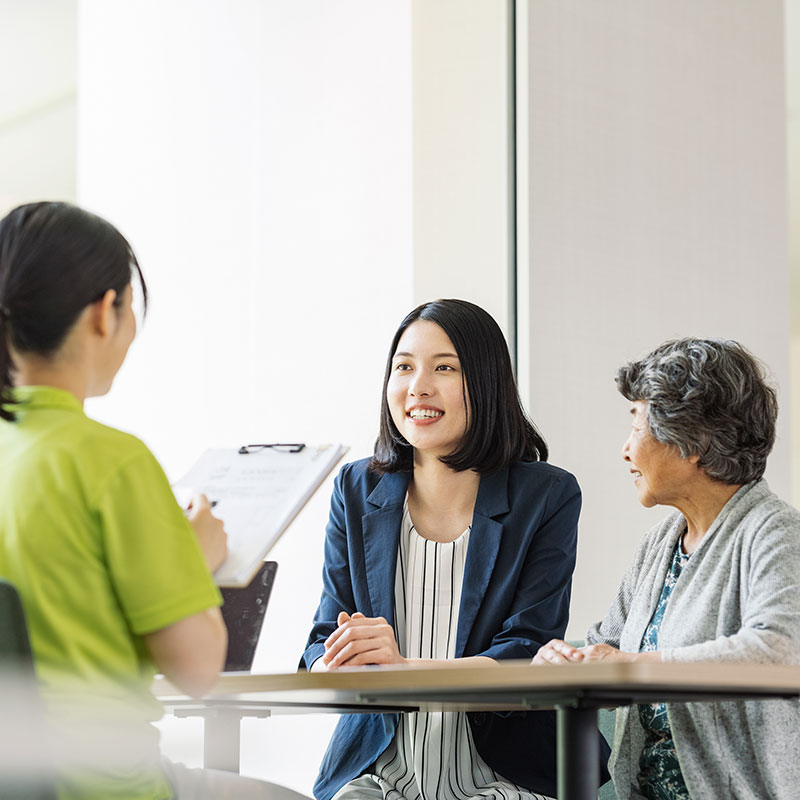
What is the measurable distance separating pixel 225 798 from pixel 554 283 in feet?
7.51

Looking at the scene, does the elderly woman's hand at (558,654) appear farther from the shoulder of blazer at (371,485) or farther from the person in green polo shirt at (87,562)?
the person in green polo shirt at (87,562)

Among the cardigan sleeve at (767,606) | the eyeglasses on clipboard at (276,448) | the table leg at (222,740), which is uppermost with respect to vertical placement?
the eyeglasses on clipboard at (276,448)

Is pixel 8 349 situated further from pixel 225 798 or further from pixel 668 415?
pixel 668 415

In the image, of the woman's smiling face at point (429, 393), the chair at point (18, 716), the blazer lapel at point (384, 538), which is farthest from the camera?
the woman's smiling face at point (429, 393)

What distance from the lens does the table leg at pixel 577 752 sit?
4.50 ft

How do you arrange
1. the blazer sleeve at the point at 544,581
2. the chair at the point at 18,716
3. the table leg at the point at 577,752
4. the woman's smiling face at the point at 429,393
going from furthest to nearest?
the woman's smiling face at the point at 429,393 → the blazer sleeve at the point at 544,581 → the table leg at the point at 577,752 → the chair at the point at 18,716

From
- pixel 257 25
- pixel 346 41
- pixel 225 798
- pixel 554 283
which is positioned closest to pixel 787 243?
pixel 554 283

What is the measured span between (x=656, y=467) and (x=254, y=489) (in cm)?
89

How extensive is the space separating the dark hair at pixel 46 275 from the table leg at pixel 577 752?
705 millimetres

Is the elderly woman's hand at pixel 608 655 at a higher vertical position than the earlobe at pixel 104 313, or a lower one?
lower

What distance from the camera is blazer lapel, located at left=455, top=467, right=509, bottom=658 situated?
84.0 inches

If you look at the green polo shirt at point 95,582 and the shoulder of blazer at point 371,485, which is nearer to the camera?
the green polo shirt at point 95,582

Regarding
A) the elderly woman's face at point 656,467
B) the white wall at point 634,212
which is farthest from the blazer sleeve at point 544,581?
the white wall at point 634,212

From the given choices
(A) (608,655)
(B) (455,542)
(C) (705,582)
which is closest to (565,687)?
(A) (608,655)
